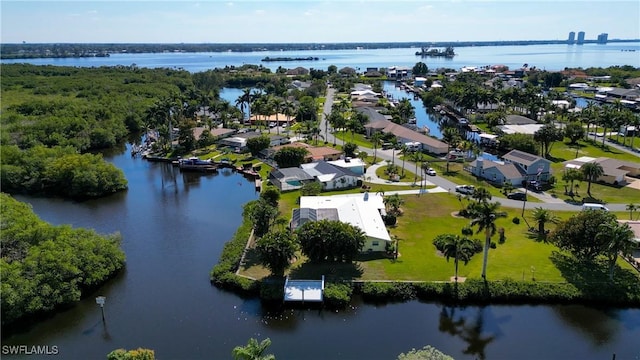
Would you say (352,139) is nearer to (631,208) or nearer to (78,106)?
(631,208)

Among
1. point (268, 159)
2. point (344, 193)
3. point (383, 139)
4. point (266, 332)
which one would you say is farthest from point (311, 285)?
point (383, 139)

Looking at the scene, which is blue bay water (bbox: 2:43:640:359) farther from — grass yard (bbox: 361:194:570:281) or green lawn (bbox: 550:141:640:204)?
green lawn (bbox: 550:141:640:204)

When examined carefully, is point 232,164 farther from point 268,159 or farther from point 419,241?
point 419,241

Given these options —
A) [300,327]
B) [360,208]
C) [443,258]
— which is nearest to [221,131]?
[360,208]

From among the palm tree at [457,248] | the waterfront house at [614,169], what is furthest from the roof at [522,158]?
the palm tree at [457,248]

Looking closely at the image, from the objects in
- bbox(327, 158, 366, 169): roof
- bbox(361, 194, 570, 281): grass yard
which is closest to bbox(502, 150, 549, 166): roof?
bbox(361, 194, 570, 281): grass yard

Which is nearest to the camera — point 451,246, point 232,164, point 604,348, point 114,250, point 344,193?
point 604,348
